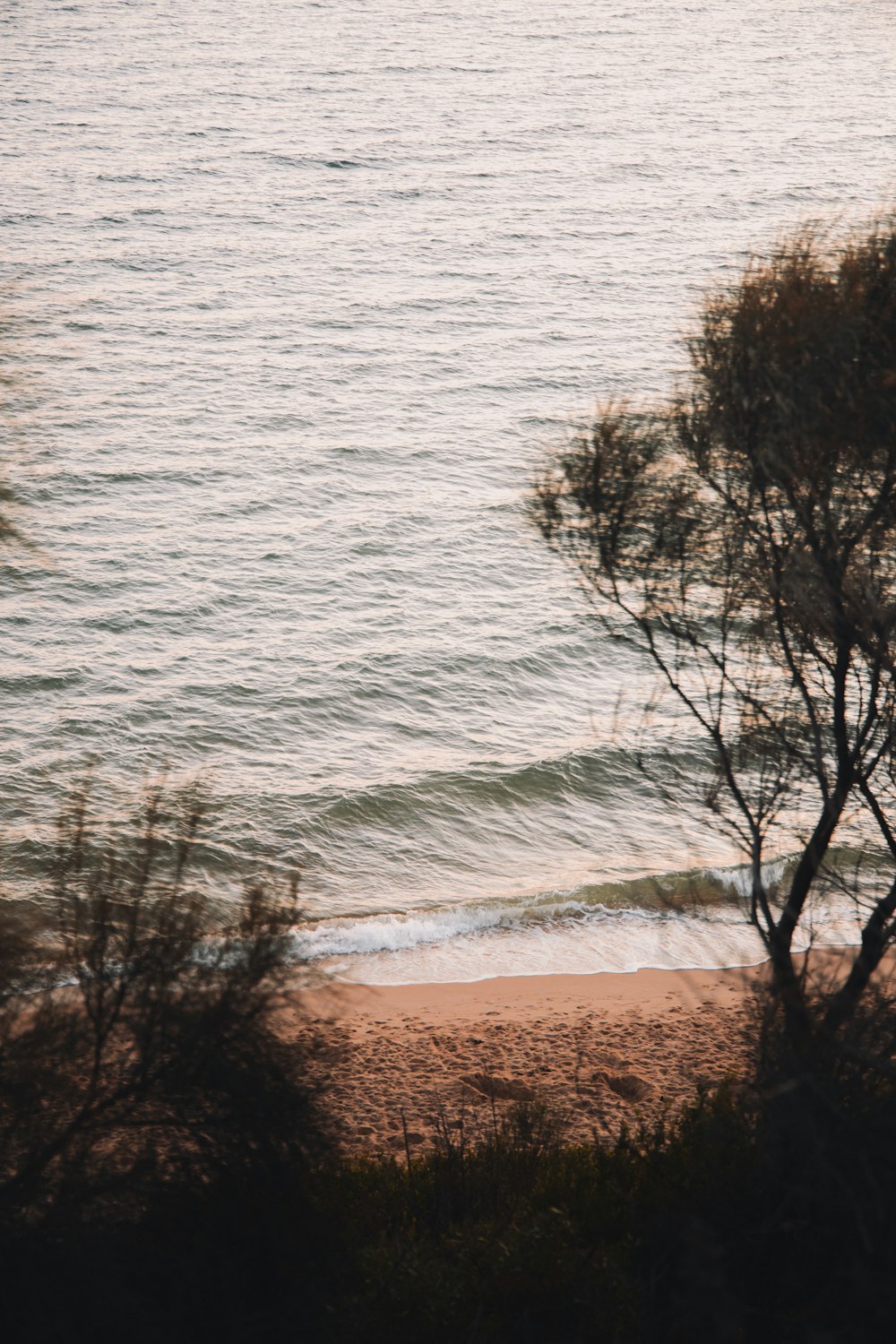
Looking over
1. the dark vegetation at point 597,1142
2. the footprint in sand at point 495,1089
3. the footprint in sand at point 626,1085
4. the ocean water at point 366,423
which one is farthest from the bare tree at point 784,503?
the footprint in sand at point 495,1089

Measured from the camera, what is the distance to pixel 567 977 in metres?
14.4

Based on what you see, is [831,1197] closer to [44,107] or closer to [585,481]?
[585,481]

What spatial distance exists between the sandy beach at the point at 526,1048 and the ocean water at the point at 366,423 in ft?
2.31

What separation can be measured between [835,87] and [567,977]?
236 feet

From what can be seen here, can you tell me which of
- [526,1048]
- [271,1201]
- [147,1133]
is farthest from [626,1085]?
[147,1133]

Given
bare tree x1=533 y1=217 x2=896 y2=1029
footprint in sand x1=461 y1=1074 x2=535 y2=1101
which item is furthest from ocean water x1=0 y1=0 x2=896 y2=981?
footprint in sand x1=461 y1=1074 x2=535 y2=1101

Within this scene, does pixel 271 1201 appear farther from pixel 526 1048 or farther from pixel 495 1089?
pixel 526 1048

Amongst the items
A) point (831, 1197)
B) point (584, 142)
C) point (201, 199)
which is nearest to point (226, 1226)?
point (831, 1197)

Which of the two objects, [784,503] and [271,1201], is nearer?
[271,1201]

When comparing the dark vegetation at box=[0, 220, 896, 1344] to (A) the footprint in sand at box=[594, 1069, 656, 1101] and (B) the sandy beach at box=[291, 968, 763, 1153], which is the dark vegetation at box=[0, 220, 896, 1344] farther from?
(A) the footprint in sand at box=[594, 1069, 656, 1101]

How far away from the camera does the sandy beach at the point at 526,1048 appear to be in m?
11.2

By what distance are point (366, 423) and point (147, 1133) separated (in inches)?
1080

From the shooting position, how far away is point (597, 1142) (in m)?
9.62

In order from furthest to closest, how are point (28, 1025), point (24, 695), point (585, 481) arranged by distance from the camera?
point (24, 695), point (585, 481), point (28, 1025)
